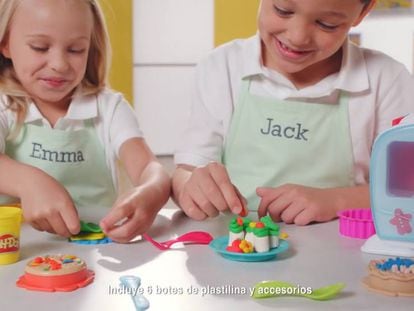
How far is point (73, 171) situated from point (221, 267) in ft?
1.89

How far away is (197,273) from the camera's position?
0.79 metres

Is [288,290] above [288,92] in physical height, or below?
below

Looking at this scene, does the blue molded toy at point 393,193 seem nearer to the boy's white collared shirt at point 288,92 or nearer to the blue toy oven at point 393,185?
the blue toy oven at point 393,185

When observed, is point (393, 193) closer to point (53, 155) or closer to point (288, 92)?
point (288, 92)

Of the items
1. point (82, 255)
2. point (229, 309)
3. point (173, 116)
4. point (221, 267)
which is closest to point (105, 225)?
point (82, 255)

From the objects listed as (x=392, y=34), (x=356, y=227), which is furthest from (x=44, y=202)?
(x=392, y=34)

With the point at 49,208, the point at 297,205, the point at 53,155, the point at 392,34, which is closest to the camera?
the point at 49,208

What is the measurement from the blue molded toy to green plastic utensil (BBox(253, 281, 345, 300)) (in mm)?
199

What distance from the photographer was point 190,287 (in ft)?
2.42

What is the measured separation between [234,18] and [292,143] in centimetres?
294

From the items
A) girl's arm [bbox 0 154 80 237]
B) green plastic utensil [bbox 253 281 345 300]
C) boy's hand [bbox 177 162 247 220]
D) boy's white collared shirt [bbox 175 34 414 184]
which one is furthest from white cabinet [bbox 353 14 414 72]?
green plastic utensil [bbox 253 281 345 300]

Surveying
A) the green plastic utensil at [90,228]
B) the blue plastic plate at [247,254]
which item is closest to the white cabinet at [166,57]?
the green plastic utensil at [90,228]

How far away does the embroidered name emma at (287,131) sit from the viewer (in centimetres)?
128

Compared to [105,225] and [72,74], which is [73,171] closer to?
[72,74]
